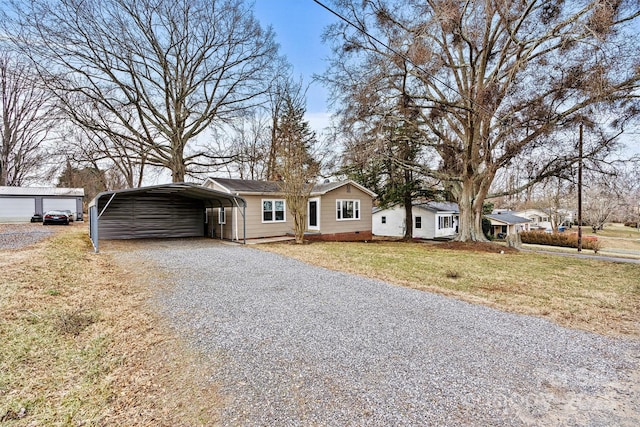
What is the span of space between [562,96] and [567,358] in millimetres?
11352

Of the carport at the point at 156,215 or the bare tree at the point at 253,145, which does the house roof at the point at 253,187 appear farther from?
the bare tree at the point at 253,145

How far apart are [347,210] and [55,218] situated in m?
19.7

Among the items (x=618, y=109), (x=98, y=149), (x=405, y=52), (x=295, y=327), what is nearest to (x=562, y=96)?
(x=618, y=109)

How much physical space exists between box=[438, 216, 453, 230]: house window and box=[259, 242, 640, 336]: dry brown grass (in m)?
14.4

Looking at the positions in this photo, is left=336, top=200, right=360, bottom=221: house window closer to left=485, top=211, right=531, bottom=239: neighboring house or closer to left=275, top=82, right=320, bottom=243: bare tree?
left=275, top=82, right=320, bottom=243: bare tree

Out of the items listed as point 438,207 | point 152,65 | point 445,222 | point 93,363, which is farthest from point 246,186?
point 445,222

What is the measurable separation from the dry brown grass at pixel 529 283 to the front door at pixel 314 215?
4.71 meters

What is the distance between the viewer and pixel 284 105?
23.2 meters

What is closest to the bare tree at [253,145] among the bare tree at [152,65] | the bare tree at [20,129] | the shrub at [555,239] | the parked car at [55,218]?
the bare tree at [152,65]

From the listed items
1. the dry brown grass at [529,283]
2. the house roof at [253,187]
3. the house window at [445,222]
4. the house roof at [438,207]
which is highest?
the house roof at [253,187]

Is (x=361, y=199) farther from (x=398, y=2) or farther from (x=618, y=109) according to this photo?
(x=618, y=109)

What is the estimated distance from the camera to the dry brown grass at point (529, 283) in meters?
4.59

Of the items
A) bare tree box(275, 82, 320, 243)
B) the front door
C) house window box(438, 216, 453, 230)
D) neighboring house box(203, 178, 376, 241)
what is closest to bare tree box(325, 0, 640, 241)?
bare tree box(275, 82, 320, 243)

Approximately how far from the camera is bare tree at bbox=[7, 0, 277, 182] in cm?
1461
